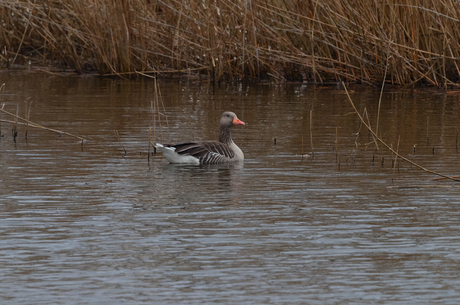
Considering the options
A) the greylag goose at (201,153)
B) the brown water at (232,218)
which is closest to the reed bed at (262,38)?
the brown water at (232,218)

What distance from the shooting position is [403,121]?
1379 cm

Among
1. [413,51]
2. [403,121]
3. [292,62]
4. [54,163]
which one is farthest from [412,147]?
[292,62]

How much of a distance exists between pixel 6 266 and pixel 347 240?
94.5 inches

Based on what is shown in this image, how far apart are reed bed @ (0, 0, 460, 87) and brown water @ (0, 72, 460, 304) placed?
3.24 metres

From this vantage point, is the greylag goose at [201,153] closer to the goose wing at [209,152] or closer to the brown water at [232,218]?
the goose wing at [209,152]

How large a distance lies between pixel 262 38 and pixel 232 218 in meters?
11.5

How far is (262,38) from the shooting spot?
18.4 m

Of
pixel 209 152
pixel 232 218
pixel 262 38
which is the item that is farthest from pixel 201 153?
pixel 262 38

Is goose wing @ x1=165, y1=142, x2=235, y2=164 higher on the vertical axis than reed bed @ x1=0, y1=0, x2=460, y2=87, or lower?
lower

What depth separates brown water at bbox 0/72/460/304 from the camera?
211 inches

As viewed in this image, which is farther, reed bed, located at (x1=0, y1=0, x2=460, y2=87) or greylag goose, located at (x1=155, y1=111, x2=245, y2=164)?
reed bed, located at (x1=0, y1=0, x2=460, y2=87)

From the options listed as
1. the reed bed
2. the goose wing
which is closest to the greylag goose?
the goose wing

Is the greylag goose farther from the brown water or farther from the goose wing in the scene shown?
the brown water

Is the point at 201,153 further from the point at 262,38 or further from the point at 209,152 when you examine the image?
the point at 262,38
